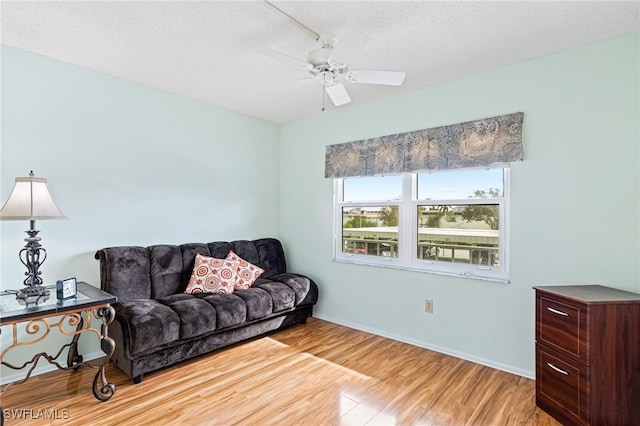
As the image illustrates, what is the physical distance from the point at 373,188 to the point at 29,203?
9.61 ft

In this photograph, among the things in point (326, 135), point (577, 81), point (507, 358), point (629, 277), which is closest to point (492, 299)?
point (507, 358)

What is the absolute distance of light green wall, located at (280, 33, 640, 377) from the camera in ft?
7.41

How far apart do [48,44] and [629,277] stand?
4.43 m

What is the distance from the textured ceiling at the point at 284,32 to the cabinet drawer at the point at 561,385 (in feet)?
6.99

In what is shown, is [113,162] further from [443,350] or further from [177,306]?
[443,350]

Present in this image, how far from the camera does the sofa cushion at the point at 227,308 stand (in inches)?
112

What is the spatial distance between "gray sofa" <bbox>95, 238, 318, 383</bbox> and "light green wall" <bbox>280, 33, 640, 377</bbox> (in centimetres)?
98

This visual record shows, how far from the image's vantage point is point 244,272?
3492 millimetres

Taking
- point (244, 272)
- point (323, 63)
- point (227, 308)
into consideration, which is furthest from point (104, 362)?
point (323, 63)

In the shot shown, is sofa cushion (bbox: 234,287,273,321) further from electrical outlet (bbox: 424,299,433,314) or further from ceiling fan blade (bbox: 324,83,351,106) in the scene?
ceiling fan blade (bbox: 324,83,351,106)

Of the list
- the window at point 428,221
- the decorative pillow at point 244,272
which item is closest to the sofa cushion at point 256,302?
the decorative pillow at point 244,272

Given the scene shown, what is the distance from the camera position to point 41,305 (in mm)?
2021

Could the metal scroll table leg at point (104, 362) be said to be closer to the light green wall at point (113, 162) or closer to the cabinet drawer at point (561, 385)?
the light green wall at point (113, 162)

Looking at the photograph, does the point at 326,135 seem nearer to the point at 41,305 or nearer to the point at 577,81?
the point at 577,81
